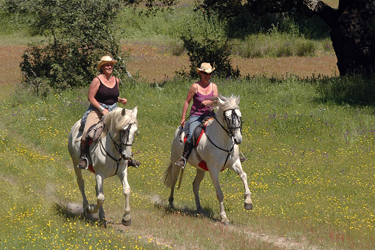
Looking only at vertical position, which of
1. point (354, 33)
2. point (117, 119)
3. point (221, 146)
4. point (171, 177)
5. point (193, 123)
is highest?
point (117, 119)

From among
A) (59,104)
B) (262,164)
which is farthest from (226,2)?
(262,164)

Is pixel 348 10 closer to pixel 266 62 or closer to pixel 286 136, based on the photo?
pixel 286 136

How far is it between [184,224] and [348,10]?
1567cm

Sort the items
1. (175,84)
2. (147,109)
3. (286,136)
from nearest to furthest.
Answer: (286,136) < (147,109) < (175,84)

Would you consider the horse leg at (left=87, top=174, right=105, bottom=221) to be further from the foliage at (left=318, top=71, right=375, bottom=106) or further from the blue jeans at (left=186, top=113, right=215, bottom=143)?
the foliage at (left=318, top=71, right=375, bottom=106)

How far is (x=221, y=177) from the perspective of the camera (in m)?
14.5

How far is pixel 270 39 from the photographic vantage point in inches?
1619

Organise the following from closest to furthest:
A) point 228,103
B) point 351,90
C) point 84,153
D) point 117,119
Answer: point 117,119 < point 228,103 < point 84,153 < point 351,90

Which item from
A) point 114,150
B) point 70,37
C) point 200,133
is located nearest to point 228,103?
point 200,133

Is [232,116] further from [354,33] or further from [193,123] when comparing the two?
[354,33]


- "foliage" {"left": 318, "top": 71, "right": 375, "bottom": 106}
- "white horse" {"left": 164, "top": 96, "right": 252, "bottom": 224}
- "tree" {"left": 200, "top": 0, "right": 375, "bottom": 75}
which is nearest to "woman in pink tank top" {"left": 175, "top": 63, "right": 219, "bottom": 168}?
"white horse" {"left": 164, "top": 96, "right": 252, "bottom": 224}

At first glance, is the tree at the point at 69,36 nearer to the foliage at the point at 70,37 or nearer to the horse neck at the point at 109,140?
the foliage at the point at 70,37

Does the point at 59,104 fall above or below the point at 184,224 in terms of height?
below

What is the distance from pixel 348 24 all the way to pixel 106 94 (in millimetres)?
15114
